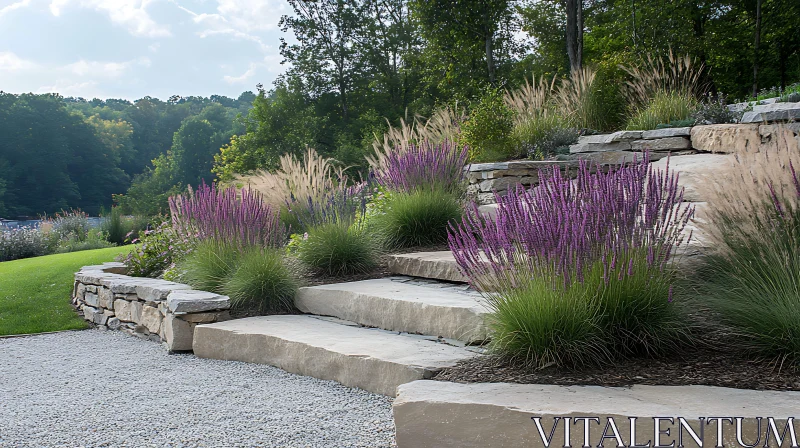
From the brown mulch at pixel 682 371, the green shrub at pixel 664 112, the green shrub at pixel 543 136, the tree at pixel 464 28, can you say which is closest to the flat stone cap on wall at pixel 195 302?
the brown mulch at pixel 682 371

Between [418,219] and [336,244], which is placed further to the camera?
[418,219]

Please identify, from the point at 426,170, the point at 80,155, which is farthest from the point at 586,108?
the point at 80,155

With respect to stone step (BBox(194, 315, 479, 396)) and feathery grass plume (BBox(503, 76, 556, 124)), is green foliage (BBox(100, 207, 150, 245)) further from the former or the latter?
stone step (BBox(194, 315, 479, 396))

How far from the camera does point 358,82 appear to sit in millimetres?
25953

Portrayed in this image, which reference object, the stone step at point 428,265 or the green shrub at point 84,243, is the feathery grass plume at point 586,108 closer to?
the stone step at point 428,265

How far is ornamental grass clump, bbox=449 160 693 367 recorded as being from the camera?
101 inches

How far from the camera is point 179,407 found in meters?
3.14

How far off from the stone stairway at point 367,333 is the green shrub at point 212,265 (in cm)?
77

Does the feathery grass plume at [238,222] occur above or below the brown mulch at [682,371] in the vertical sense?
above

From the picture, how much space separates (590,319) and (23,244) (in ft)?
42.4

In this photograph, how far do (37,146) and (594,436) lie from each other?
44.5 m

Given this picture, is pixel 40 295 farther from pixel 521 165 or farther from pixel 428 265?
pixel 521 165

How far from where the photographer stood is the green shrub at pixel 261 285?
4816mm

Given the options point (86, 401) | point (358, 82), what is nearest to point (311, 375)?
point (86, 401)
